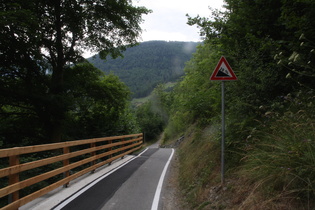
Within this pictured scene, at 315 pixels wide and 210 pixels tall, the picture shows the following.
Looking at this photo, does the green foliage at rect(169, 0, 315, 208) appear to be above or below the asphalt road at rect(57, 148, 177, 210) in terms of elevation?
above

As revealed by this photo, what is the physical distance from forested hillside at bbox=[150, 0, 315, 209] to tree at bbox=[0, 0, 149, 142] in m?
6.21

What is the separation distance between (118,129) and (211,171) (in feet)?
33.3

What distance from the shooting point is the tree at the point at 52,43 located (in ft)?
26.3

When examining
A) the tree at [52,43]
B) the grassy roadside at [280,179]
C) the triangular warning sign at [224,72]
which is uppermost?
the tree at [52,43]

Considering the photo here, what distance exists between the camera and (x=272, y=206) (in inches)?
111

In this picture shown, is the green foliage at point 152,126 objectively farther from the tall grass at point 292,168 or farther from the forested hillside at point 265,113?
the tall grass at point 292,168

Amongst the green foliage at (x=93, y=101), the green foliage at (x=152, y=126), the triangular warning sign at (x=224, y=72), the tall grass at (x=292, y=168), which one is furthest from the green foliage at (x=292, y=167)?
the green foliage at (x=152, y=126)

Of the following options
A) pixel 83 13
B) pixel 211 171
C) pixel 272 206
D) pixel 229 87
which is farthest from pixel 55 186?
pixel 83 13

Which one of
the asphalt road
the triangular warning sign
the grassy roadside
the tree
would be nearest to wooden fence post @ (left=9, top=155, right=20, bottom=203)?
the asphalt road

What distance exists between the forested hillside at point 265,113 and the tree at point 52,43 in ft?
20.4

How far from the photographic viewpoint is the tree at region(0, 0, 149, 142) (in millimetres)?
8031

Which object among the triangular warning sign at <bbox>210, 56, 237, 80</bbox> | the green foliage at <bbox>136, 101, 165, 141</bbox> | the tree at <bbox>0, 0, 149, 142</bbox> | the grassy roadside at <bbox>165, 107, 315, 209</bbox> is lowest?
the green foliage at <bbox>136, 101, 165, 141</bbox>

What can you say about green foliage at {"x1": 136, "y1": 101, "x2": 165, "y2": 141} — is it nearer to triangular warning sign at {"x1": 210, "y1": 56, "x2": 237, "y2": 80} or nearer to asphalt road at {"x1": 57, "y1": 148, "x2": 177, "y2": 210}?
asphalt road at {"x1": 57, "y1": 148, "x2": 177, "y2": 210}

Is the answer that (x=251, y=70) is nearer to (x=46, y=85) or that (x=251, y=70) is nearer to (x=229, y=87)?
(x=229, y=87)
